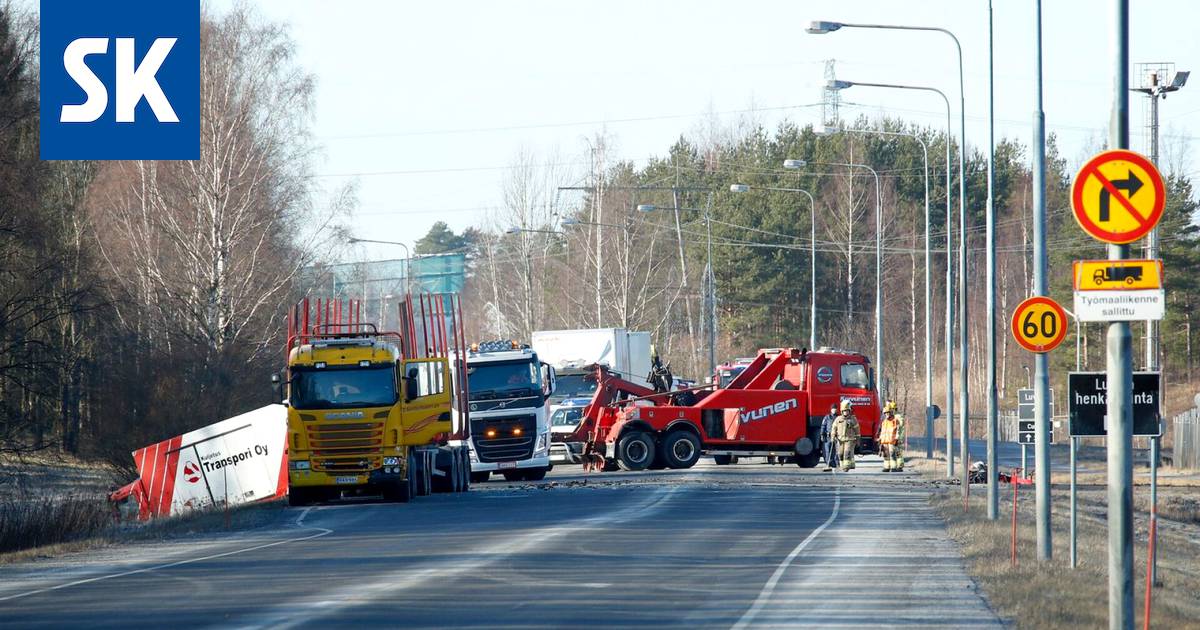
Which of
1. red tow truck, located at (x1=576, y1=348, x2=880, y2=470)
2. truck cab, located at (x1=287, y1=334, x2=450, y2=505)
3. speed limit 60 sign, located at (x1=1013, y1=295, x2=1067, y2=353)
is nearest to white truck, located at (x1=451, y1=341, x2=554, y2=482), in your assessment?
red tow truck, located at (x1=576, y1=348, x2=880, y2=470)

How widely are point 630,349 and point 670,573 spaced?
29346 mm

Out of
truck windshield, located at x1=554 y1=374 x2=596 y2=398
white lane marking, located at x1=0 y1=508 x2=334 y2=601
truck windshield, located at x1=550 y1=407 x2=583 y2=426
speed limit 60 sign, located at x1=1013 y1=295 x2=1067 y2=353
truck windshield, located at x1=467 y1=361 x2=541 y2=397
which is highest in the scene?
speed limit 60 sign, located at x1=1013 y1=295 x2=1067 y2=353

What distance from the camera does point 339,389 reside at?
27438mm

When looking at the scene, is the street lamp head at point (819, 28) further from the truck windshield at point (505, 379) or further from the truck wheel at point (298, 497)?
the truck wheel at point (298, 497)

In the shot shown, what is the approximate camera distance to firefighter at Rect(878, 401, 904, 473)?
38.3 metres

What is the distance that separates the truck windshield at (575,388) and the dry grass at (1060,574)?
18.4 m

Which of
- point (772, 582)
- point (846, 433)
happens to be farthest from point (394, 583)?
point (846, 433)

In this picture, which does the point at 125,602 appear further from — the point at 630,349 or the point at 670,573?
the point at 630,349

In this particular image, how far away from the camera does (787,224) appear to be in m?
76.9

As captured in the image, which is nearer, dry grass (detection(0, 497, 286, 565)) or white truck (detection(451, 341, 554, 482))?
dry grass (detection(0, 497, 286, 565))

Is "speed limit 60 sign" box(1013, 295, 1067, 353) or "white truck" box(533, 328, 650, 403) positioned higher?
"speed limit 60 sign" box(1013, 295, 1067, 353)

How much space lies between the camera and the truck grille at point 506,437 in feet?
115

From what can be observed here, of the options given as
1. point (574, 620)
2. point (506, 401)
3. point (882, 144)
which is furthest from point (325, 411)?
point (882, 144)

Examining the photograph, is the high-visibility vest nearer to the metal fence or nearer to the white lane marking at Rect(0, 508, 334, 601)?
the metal fence
